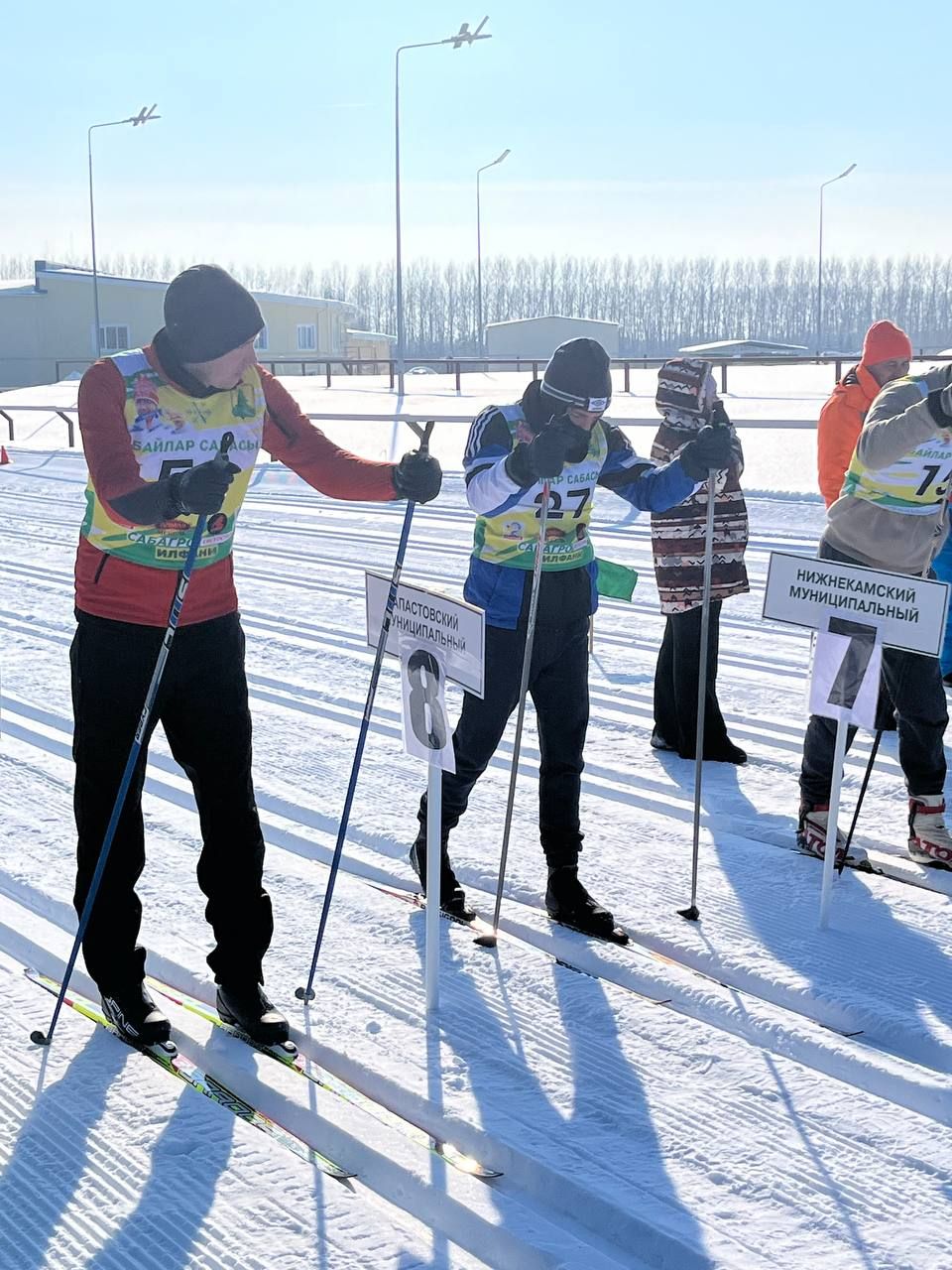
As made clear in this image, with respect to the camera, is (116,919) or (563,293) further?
(563,293)

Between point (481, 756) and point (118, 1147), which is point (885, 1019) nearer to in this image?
point (481, 756)

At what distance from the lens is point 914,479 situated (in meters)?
4.54

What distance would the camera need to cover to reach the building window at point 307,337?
5534 cm

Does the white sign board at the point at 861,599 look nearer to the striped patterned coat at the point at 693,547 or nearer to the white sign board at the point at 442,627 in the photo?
the white sign board at the point at 442,627

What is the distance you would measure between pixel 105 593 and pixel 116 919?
807mm

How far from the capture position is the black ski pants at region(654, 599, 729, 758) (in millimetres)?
5859

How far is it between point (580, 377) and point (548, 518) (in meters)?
0.44

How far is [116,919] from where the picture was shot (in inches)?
134

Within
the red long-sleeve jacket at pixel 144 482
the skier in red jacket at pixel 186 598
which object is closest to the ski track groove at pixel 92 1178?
the skier in red jacket at pixel 186 598

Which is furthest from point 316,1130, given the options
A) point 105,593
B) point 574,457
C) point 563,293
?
point 563,293

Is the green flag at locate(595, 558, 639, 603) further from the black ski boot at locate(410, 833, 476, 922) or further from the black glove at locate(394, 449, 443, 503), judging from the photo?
A: the black glove at locate(394, 449, 443, 503)

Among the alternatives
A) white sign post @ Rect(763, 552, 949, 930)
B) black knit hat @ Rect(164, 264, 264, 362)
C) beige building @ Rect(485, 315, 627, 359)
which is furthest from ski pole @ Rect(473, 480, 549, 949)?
beige building @ Rect(485, 315, 627, 359)

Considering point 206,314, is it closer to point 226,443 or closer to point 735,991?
point 226,443

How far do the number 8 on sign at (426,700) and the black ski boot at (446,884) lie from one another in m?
0.66
